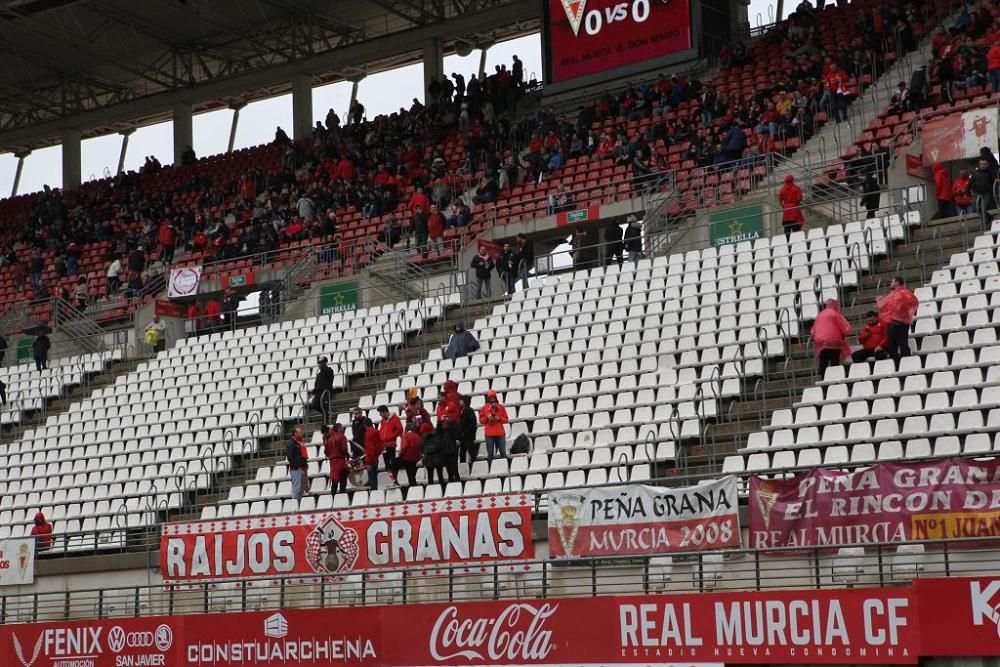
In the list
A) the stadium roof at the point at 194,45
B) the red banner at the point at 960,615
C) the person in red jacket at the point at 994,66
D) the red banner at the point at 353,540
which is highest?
the stadium roof at the point at 194,45

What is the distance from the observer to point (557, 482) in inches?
728

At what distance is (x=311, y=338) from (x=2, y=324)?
12.4 metres

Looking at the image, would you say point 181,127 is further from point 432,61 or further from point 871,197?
point 871,197

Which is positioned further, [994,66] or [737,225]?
[994,66]

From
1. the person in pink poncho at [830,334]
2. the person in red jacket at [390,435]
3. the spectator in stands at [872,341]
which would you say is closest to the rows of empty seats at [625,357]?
the person in red jacket at [390,435]

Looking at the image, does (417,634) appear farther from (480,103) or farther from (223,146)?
(223,146)

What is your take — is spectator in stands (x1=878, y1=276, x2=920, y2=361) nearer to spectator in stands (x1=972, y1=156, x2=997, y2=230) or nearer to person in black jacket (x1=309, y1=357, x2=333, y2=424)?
spectator in stands (x1=972, y1=156, x2=997, y2=230)

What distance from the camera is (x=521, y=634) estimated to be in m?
15.2

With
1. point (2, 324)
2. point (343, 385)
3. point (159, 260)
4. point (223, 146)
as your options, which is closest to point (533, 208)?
point (343, 385)

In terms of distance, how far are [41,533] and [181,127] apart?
24.8 meters

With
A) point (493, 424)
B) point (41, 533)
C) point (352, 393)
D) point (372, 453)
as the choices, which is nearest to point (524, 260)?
point (352, 393)

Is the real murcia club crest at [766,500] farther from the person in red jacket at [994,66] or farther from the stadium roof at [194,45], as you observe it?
the stadium roof at [194,45]

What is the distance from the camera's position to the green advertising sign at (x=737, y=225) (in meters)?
24.9

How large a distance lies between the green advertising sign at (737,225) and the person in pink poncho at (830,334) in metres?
6.84
